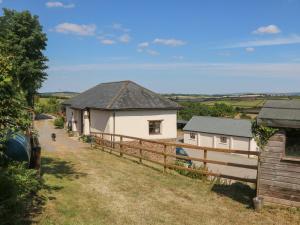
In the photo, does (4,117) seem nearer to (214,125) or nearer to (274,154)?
(274,154)

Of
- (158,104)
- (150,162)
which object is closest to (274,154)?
(150,162)

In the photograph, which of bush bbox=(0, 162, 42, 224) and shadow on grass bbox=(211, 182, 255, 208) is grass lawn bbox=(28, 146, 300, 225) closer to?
shadow on grass bbox=(211, 182, 255, 208)

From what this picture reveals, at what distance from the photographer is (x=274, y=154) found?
27.8 feet

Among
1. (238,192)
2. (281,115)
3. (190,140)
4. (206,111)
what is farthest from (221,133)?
(281,115)

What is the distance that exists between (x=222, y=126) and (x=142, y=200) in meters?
39.5

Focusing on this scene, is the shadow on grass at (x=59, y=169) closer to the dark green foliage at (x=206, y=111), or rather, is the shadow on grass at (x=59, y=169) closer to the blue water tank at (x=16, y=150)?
the blue water tank at (x=16, y=150)

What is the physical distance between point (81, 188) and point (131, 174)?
293cm

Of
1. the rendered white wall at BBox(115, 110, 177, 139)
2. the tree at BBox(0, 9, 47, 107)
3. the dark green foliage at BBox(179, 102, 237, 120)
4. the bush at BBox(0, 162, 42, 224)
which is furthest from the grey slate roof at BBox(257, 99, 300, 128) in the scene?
the dark green foliage at BBox(179, 102, 237, 120)

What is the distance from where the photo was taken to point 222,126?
47094 mm

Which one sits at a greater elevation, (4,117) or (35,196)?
(4,117)

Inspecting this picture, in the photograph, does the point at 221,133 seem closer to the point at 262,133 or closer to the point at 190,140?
the point at 190,140

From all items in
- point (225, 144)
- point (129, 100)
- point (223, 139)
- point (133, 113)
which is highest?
point (129, 100)

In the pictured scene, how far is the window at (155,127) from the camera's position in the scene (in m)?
25.7

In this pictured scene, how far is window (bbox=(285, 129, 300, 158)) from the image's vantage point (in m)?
8.34
